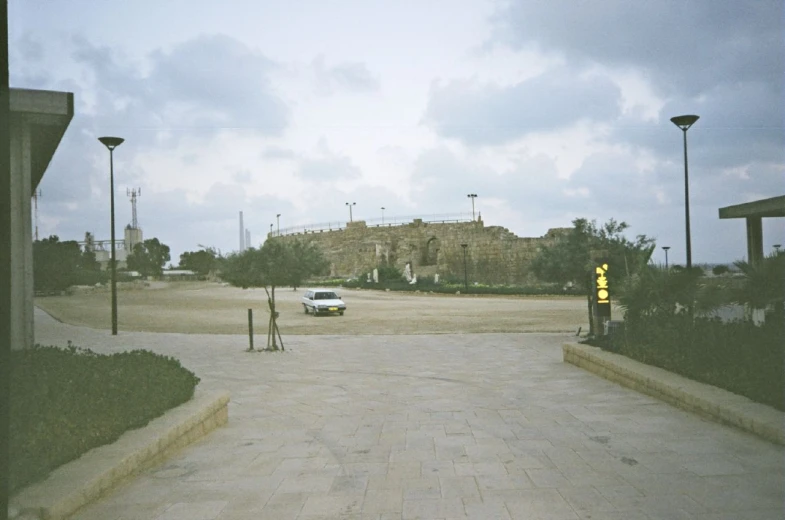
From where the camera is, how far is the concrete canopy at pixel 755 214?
11.7 m

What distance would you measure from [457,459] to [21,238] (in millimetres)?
5871

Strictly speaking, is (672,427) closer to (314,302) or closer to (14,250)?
(14,250)

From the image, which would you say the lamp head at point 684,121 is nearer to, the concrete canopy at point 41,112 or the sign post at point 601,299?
the sign post at point 601,299

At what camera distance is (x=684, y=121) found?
13102 millimetres

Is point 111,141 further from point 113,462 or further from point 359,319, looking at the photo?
point 113,462

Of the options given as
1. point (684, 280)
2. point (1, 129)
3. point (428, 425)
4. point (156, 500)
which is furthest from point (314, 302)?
point (1, 129)

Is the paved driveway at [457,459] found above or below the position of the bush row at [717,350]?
below

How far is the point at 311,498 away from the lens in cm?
432

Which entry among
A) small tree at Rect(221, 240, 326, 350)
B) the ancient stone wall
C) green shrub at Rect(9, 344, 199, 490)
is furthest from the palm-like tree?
the ancient stone wall

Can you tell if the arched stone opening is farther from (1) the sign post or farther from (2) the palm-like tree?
(2) the palm-like tree

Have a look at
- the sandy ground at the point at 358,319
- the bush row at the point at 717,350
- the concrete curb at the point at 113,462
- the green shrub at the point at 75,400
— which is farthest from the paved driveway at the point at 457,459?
the sandy ground at the point at 358,319

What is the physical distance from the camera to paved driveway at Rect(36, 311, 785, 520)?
407cm

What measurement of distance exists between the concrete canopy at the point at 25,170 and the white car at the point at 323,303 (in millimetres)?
19243

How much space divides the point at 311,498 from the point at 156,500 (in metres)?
1.07
